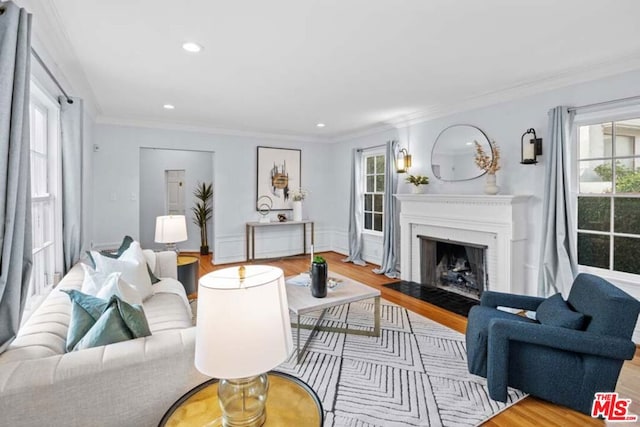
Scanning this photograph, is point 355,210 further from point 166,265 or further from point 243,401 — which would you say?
point 243,401

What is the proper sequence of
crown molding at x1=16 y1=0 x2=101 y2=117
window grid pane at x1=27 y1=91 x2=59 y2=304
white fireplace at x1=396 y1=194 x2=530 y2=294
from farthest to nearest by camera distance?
white fireplace at x1=396 y1=194 x2=530 y2=294
window grid pane at x1=27 y1=91 x2=59 y2=304
crown molding at x1=16 y1=0 x2=101 y2=117

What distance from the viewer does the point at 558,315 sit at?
7.01 feet

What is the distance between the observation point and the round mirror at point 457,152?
162 inches

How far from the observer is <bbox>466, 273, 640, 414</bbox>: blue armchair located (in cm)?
187

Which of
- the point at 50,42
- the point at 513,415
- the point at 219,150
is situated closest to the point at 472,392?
the point at 513,415

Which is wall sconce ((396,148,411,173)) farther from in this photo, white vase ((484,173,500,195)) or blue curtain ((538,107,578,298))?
blue curtain ((538,107,578,298))

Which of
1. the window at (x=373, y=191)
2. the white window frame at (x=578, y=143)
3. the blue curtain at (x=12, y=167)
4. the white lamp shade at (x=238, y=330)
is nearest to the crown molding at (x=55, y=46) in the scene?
the blue curtain at (x=12, y=167)

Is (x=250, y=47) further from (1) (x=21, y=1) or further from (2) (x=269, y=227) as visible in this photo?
(2) (x=269, y=227)

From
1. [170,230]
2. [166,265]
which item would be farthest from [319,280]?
[170,230]

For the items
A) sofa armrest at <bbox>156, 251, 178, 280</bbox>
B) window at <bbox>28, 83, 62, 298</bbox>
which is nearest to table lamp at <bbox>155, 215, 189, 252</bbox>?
sofa armrest at <bbox>156, 251, 178, 280</bbox>

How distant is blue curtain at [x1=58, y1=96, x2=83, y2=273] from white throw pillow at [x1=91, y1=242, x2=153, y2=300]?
0.58m

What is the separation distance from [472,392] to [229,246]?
4710 millimetres

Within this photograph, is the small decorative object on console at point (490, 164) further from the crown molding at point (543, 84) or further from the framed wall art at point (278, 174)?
the framed wall art at point (278, 174)

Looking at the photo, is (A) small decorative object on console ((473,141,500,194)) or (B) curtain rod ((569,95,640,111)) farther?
(A) small decorative object on console ((473,141,500,194))
